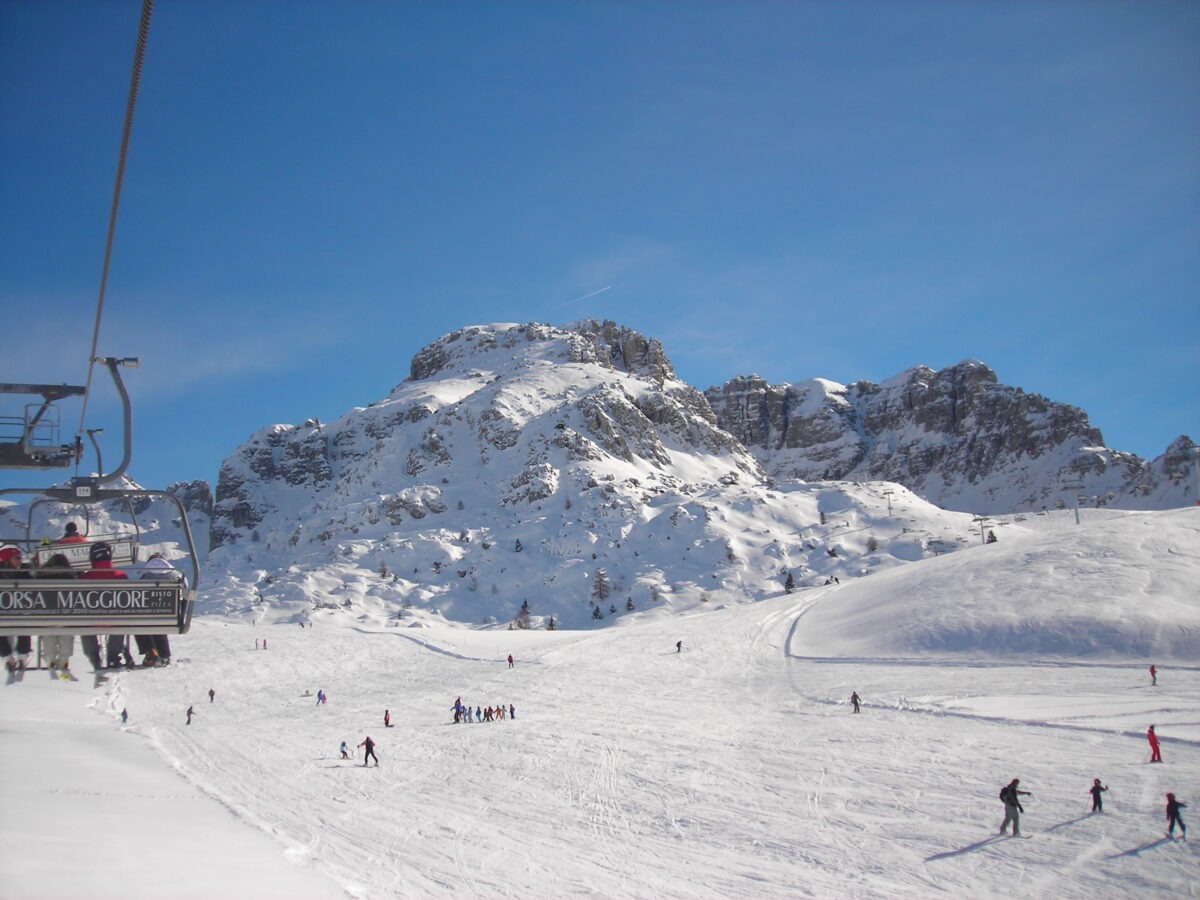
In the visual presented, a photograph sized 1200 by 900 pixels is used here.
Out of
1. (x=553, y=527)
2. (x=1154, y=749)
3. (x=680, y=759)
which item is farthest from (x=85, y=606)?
(x=553, y=527)

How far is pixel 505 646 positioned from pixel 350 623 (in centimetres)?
3074

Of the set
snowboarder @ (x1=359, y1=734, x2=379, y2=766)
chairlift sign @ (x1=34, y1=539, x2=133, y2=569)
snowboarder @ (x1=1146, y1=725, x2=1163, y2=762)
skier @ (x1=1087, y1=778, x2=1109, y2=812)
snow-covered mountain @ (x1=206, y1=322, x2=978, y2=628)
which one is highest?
snow-covered mountain @ (x1=206, y1=322, x2=978, y2=628)

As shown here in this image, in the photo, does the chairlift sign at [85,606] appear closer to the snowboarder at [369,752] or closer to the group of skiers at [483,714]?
the snowboarder at [369,752]

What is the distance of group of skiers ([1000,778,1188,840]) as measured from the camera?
1888cm

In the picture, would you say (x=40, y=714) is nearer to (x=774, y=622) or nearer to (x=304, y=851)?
(x=304, y=851)

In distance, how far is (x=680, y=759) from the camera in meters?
30.1

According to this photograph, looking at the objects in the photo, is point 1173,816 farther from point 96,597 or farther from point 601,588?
point 601,588

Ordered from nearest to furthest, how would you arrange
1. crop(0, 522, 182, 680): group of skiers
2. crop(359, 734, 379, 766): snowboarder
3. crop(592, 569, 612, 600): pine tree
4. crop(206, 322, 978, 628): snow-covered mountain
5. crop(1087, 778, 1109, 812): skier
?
crop(0, 522, 182, 680): group of skiers < crop(1087, 778, 1109, 812): skier < crop(359, 734, 379, 766): snowboarder < crop(592, 569, 612, 600): pine tree < crop(206, 322, 978, 628): snow-covered mountain

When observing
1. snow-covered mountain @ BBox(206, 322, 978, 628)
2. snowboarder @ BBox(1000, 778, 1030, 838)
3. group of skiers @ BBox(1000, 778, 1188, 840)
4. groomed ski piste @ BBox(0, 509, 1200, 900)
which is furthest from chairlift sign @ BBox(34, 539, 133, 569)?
snow-covered mountain @ BBox(206, 322, 978, 628)

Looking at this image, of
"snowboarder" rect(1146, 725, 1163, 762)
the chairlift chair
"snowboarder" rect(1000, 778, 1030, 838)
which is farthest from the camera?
"snowboarder" rect(1146, 725, 1163, 762)

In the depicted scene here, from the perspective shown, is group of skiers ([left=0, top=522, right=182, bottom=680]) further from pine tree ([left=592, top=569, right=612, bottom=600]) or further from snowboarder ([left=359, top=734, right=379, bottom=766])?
pine tree ([left=592, top=569, right=612, bottom=600])

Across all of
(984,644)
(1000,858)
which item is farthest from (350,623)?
(1000,858)

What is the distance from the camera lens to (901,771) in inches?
1049

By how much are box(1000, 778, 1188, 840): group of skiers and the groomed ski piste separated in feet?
1.53
